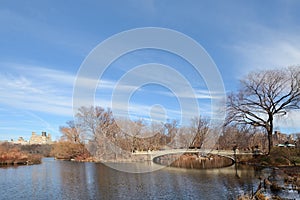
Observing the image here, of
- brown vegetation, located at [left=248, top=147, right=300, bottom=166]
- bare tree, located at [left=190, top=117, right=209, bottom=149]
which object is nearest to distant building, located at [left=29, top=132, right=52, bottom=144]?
bare tree, located at [left=190, top=117, right=209, bottom=149]

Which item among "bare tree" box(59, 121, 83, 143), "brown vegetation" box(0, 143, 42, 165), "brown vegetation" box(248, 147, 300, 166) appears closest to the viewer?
"brown vegetation" box(248, 147, 300, 166)

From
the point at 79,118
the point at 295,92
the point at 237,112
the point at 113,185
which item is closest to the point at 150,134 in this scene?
the point at 79,118

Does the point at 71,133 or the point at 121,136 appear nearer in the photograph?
the point at 121,136

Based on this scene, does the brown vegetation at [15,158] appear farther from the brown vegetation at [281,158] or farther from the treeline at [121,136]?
the brown vegetation at [281,158]

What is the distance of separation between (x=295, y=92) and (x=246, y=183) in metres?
14.9

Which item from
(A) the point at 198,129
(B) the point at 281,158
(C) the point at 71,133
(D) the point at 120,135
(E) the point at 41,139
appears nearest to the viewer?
(B) the point at 281,158

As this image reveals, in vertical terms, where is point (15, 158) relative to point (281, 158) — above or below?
below

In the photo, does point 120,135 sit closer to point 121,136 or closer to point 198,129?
point 121,136

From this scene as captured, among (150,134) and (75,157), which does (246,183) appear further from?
(75,157)

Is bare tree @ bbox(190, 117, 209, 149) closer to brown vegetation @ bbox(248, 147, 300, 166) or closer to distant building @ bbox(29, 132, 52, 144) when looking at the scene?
brown vegetation @ bbox(248, 147, 300, 166)

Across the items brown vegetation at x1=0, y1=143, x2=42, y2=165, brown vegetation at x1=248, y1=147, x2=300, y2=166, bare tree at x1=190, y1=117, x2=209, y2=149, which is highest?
bare tree at x1=190, y1=117, x2=209, y2=149

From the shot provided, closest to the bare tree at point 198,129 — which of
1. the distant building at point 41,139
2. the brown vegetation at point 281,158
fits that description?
the brown vegetation at point 281,158

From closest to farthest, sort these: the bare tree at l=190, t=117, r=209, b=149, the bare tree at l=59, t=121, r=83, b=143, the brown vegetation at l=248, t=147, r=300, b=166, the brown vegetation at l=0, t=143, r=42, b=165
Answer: the brown vegetation at l=248, t=147, r=300, b=166 → the brown vegetation at l=0, t=143, r=42, b=165 → the bare tree at l=190, t=117, r=209, b=149 → the bare tree at l=59, t=121, r=83, b=143

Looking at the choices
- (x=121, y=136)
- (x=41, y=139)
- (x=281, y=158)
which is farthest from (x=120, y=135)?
(x=41, y=139)
